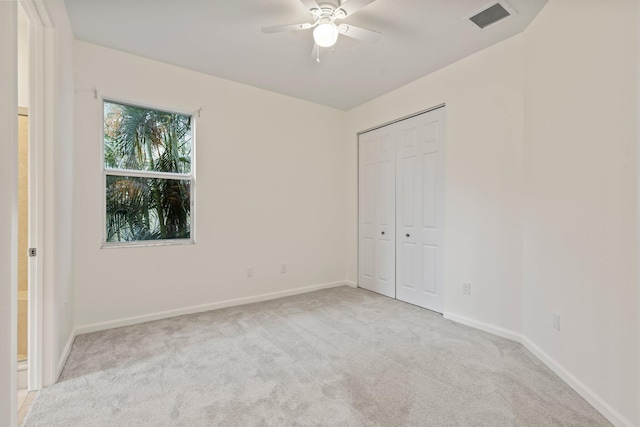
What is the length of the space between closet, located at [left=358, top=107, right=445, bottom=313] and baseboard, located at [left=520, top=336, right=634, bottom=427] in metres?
1.14

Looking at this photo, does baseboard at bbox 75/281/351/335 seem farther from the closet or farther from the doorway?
the closet

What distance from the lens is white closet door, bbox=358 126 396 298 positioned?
4121 mm

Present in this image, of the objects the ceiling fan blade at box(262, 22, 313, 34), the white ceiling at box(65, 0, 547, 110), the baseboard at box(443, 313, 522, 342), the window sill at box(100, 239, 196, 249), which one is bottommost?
the baseboard at box(443, 313, 522, 342)

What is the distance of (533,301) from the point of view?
256 cm

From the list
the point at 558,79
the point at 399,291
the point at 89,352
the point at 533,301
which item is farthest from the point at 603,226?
the point at 89,352

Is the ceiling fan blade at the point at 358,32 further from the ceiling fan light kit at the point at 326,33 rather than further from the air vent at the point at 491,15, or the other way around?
the air vent at the point at 491,15

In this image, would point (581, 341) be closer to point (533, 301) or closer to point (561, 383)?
point (561, 383)

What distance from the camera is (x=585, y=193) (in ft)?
6.49

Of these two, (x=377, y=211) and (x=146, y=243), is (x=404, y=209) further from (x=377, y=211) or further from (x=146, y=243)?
(x=146, y=243)

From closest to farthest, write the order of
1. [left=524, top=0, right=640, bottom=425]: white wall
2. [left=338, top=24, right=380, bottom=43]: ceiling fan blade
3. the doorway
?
[left=524, top=0, right=640, bottom=425]: white wall < [left=338, top=24, right=380, bottom=43]: ceiling fan blade < the doorway

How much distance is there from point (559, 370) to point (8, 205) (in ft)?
10.6

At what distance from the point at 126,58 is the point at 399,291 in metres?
3.98

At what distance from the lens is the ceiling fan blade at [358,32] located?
235 cm

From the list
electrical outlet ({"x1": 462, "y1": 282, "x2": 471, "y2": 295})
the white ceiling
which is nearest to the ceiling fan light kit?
the white ceiling
